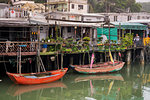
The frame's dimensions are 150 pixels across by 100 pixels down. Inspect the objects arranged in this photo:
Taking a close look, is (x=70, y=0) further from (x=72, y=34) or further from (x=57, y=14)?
(x=72, y=34)

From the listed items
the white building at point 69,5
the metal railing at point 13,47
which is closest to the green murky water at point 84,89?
the metal railing at point 13,47

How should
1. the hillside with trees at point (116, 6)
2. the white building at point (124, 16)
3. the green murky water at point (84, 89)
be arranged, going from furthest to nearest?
the hillside with trees at point (116, 6), the white building at point (124, 16), the green murky water at point (84, 89)

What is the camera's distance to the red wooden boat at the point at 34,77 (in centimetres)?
1603

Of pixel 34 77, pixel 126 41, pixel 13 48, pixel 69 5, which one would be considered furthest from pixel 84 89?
pixel 69 5

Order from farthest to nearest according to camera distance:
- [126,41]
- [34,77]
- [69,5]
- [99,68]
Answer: [69,5]
[126,41]
[99,68]
[34,77]

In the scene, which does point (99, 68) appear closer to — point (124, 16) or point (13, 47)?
point (13, 47)

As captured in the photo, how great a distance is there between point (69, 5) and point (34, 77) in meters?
23.7

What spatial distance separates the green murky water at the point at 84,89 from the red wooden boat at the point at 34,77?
1.04ft

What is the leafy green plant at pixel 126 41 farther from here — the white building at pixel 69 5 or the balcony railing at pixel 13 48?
the white building at pixel 69 5

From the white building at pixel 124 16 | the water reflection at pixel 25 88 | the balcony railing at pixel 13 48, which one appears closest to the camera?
the water reflection at pixel 25 88

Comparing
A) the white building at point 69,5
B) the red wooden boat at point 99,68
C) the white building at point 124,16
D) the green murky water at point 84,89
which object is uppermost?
the white building at point 69,5

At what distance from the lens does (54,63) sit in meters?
20.6

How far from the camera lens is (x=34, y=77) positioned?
54.6ft

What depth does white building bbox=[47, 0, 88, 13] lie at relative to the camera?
38.6 meters
